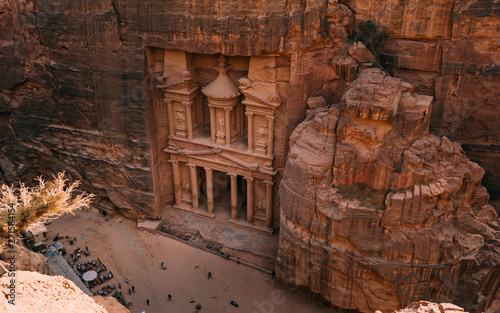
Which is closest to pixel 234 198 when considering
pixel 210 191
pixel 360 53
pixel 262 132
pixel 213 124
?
pixel 210 191

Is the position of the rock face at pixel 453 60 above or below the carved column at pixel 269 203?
above

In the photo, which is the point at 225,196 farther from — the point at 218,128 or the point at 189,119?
the point at 189,119

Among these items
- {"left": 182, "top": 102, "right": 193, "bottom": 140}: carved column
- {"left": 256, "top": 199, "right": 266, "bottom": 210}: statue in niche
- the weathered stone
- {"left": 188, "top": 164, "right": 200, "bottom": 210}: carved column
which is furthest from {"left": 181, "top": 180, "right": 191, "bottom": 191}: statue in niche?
the weathered stone

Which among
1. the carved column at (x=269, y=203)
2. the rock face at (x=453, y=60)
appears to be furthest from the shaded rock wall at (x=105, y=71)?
the rock face at (x=453, y=60)

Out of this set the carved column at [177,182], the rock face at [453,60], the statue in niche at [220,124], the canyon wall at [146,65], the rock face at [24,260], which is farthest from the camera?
the carved column at [177,182]

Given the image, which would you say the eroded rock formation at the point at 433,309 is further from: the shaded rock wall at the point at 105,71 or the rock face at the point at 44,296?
the shaded rock wall at the point at 105,71

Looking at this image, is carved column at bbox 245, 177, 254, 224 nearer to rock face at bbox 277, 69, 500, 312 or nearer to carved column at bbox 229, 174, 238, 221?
carved column at bbox 229, 174, 238, 221

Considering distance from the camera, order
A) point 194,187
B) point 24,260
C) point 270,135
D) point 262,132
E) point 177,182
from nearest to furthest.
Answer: point 24,260, point 270,135, point 262,132, point 194,187, point 177,182
